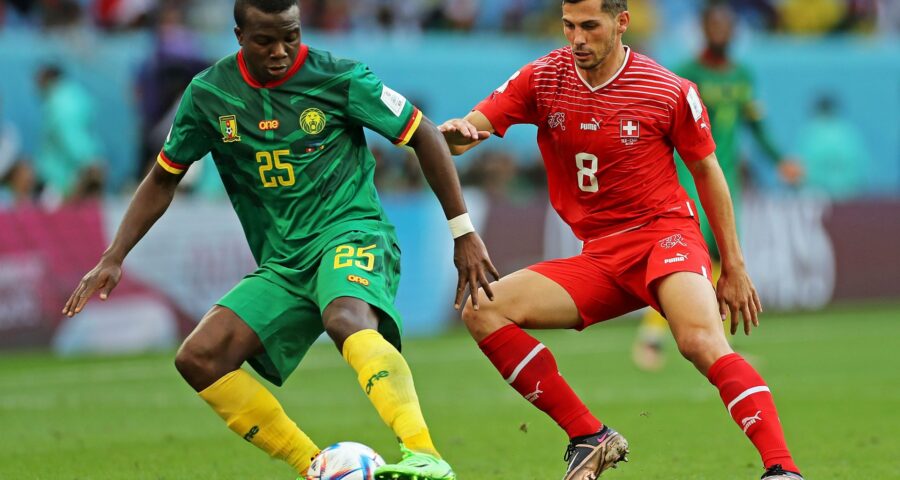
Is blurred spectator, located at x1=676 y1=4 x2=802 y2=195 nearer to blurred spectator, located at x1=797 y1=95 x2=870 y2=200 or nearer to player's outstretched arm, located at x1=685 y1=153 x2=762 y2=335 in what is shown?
player's outstretched arm, located at x1=685 y1=153 x2=762 y2=335

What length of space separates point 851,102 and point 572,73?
57.5ft

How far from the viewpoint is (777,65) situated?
22844mm

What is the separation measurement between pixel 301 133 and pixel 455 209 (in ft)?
2.57

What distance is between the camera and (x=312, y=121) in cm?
645

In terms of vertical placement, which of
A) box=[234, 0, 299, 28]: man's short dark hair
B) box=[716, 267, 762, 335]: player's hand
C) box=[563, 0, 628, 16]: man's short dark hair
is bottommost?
box=[716, 267, 762, 335]: player's hand

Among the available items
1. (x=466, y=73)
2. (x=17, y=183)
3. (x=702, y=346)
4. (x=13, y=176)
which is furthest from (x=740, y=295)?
(x=466, y=73)

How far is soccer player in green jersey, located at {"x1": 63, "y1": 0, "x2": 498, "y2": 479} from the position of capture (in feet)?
20.6

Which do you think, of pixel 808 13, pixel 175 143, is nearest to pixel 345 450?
pixel 175 143

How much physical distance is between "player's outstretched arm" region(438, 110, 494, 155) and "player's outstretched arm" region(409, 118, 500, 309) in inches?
11.1

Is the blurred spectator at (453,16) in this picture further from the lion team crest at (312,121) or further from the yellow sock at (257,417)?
the yellow sock at (257,417)

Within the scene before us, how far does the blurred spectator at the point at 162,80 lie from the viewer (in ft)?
54.5

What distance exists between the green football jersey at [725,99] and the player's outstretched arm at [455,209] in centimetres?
636

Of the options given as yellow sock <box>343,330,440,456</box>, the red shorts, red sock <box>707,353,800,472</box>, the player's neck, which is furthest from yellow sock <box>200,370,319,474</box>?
the player's neck

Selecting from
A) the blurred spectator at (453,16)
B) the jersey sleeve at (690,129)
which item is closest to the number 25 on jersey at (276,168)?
the jersey sleeve at (690,129)
